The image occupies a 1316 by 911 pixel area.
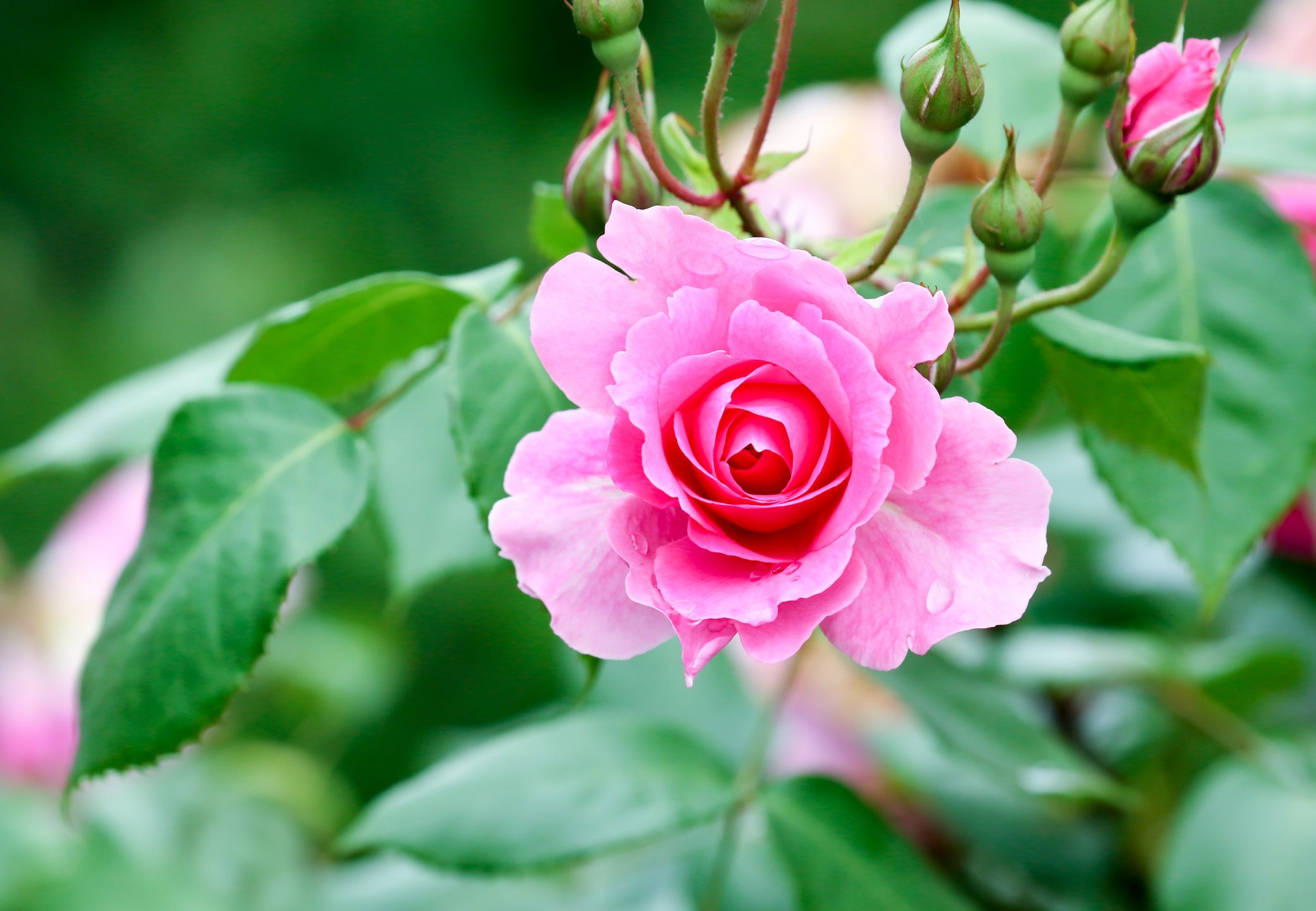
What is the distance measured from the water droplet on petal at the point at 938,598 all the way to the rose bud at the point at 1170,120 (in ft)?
0.52

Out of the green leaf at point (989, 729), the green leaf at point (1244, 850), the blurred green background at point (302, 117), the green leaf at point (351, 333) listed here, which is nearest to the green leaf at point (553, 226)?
the green leaf at point (351, 333)

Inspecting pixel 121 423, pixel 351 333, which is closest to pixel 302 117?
pixel 121 423

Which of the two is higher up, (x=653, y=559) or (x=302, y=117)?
(x=653, y=559)

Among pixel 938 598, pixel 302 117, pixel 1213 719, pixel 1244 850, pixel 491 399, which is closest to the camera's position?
pixel 938 598

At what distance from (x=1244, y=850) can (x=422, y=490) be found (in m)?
0.46

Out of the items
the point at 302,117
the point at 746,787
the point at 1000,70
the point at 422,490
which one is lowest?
the point at 302,117

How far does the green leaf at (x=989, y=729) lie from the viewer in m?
0.57

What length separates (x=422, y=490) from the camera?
25.6 inches

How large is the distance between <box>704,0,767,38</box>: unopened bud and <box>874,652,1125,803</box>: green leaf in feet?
1.09

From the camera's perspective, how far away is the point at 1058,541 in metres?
0.91

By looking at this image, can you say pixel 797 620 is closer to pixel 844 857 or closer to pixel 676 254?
pixel 676 254

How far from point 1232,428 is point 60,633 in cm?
98

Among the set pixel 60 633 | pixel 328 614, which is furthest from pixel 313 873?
pixel 328 614

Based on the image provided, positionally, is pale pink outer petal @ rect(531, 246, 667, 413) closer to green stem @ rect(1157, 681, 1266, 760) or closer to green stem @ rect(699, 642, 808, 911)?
green stem @ rect(699, 642, 808, 911)
